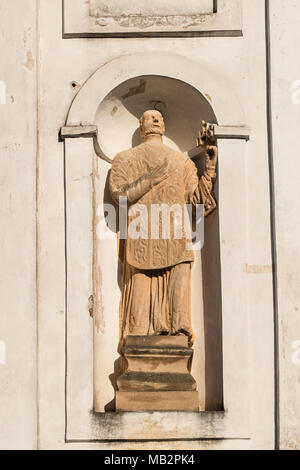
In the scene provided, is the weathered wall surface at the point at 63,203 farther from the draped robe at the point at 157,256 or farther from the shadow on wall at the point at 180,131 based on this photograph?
the draped robe at the point at 157,256

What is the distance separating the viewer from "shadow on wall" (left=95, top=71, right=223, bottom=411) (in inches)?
520

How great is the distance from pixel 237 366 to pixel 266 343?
1.18 ft

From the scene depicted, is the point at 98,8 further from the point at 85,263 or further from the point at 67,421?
the point at 67,421

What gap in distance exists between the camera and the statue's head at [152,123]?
45.2 feet

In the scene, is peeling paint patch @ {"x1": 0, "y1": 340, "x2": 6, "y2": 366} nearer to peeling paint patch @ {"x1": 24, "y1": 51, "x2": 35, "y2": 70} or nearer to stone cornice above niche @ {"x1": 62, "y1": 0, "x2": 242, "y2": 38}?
peeling paint patch @ {"x1": 24, "y1": 51, "x2": 35, "y2": 70}

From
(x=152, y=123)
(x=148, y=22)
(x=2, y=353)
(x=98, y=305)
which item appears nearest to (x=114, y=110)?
(x=152, y=123)

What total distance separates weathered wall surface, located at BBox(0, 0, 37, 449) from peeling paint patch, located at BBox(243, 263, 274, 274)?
203cm

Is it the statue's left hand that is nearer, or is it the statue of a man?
the statue of a man

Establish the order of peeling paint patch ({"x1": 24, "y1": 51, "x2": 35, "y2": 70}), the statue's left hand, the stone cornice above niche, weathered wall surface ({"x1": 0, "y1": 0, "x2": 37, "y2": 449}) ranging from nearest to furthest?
weathered wall surface ({"x1": 0, "y1": 0, "x2": 37, "y2": 449}) → the statue's left hand → peeling paint patch ({"x1": 24, "y1": 51, "x2": 35, "y2": 70}) → the stone cornice above niche

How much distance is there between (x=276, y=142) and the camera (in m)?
13.4

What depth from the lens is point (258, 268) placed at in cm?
1313

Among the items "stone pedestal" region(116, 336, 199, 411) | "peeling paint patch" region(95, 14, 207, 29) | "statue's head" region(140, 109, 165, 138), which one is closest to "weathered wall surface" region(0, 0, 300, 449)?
"peeling paint patch" region(95, 14, 207, 29)

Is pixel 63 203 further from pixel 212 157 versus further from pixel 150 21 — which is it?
pixel 150 21
